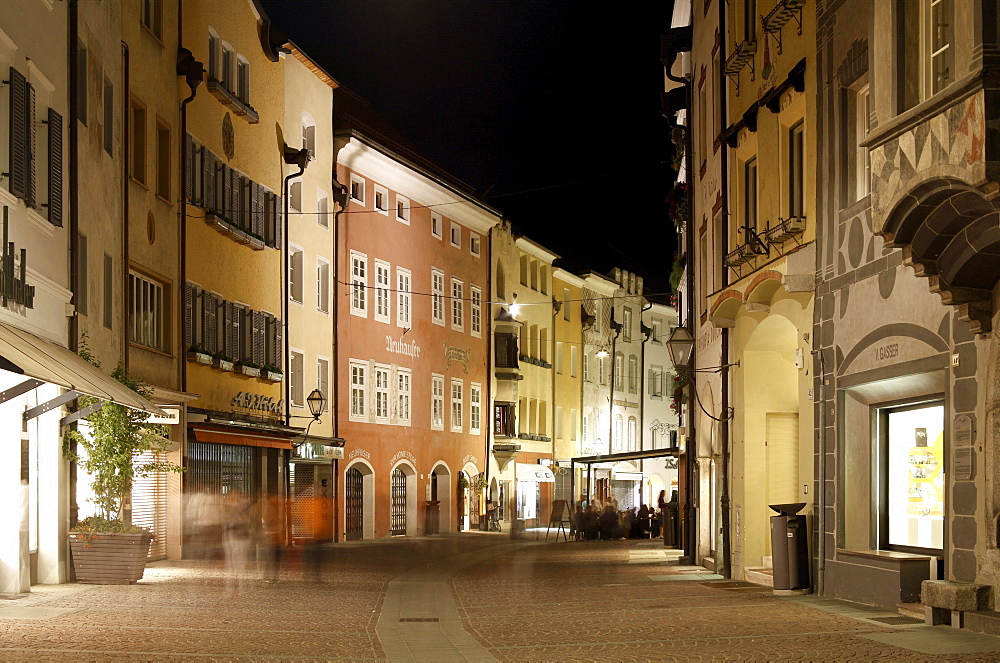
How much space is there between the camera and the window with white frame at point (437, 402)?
155 ft

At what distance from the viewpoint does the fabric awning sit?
47.9 ft

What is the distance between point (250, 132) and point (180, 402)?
885cm

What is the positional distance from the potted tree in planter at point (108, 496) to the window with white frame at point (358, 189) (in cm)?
2149

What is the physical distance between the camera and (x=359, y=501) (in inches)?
1633

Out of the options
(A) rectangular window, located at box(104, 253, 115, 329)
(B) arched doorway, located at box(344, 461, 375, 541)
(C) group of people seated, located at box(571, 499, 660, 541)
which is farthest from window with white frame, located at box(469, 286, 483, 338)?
(A) rectangular window, located at box(104, 253, 115, 329)

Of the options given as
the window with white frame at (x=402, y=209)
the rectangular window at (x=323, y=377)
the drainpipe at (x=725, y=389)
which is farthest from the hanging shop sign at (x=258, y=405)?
the drainpipe at (x=725, y=389)

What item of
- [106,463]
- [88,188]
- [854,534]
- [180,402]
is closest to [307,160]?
[180,402]

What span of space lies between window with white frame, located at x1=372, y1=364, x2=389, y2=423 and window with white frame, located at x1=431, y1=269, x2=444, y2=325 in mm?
4568

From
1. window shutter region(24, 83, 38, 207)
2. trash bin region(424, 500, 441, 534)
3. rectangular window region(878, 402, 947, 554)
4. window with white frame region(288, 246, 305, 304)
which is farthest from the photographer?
trash bin region(424, 500, 441, 534)

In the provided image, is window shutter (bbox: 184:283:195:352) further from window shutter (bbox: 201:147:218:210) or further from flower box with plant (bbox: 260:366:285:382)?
flower box with plant (bbox: 260:366:285:382)

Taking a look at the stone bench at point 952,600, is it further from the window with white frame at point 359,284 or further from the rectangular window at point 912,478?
the window with white frame at point 359,284

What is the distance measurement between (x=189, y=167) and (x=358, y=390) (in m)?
14.0

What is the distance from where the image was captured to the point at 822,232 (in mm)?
18109

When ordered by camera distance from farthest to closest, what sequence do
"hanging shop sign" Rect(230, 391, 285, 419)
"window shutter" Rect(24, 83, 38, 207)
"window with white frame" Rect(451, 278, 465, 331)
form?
1. "window with white frame" Rect(451, 278, 465, 331)
2. "hanging shop sign" Rect(230, 391, 285, 419)
3. "window shutter" Rect(24, 83, 38, 207)
